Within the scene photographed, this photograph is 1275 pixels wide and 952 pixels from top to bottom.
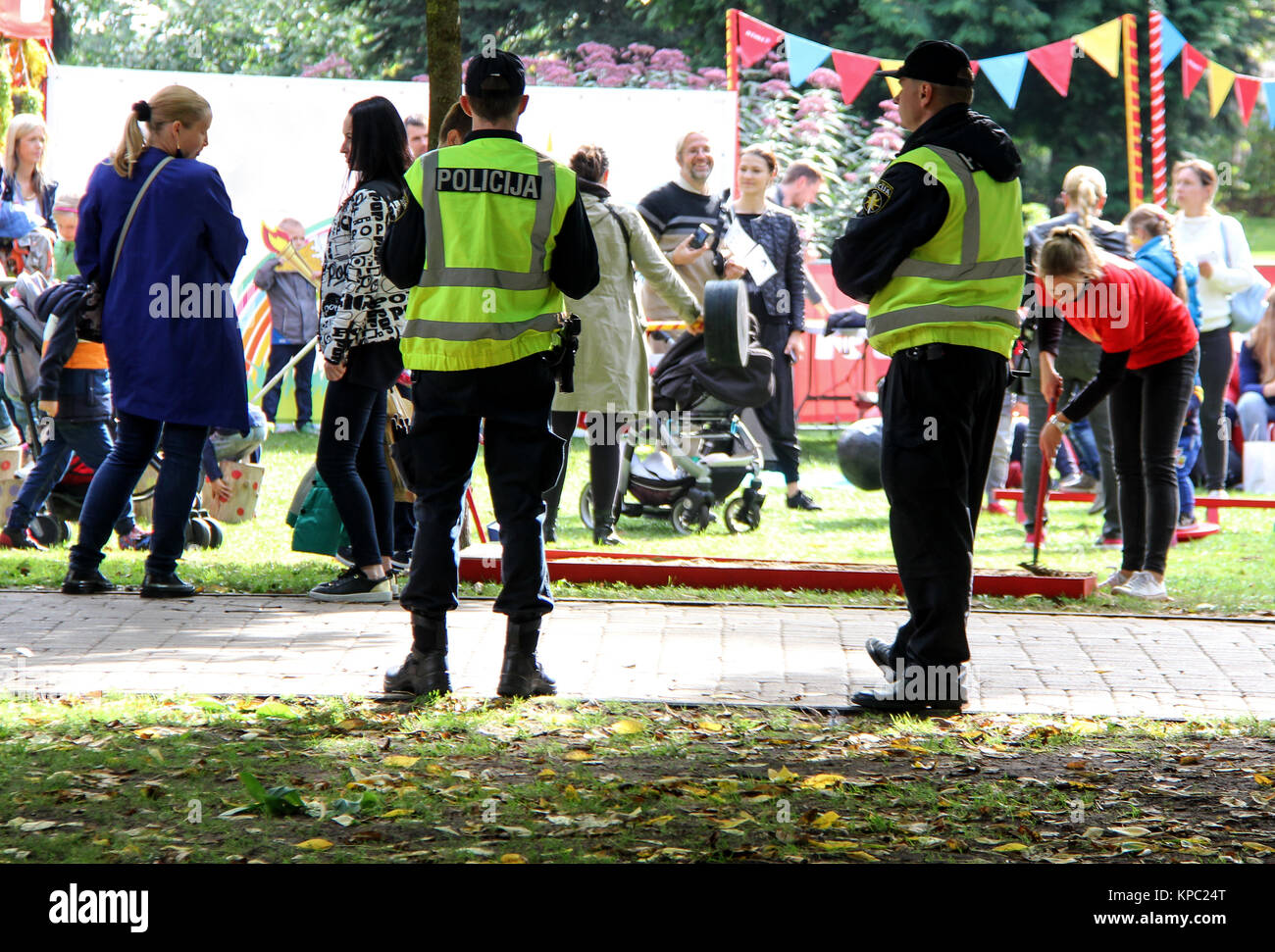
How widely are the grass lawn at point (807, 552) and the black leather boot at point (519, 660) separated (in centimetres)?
221

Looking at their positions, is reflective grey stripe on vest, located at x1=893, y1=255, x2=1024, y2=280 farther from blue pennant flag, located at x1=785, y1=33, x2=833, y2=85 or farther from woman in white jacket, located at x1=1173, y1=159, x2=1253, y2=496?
blue pennant flag, located at x1=785, y1=33, x2=833, y2=85

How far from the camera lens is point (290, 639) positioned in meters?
6.57

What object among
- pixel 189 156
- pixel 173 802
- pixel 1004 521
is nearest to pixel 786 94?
pixel 1004 521

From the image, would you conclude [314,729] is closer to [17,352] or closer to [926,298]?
[926,298]

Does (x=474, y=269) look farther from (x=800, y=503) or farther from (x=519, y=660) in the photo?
(x=800, y=503)

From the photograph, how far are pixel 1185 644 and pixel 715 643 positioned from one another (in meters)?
2.08

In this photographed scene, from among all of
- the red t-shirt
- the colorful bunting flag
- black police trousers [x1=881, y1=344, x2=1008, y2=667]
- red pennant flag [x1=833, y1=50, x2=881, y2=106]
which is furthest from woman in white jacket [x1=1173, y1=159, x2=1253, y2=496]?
black police trousers [x1=881, y1=344, x2=1008, y2=667]

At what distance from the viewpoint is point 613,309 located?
8.79 m

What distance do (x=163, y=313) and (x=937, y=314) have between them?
3.68 m

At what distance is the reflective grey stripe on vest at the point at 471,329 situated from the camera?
535cm

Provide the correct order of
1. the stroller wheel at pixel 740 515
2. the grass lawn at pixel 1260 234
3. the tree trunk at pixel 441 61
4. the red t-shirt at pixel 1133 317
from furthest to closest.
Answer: the grass lawn at pixel 1260 234, the stroller wheel at pixel 740 515, the tree trunk at pixel 441 61, the red t-shirt at pixel 1133 317

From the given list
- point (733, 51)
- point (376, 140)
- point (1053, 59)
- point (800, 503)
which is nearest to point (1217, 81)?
point (1053, 59)

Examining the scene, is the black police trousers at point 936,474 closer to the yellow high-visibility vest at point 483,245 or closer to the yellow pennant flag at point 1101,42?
the yellow high-visibility vest at point 483,245

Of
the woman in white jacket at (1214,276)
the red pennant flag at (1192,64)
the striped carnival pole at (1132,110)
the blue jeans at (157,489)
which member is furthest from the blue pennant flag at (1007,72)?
the blue jeans at (157,489)
